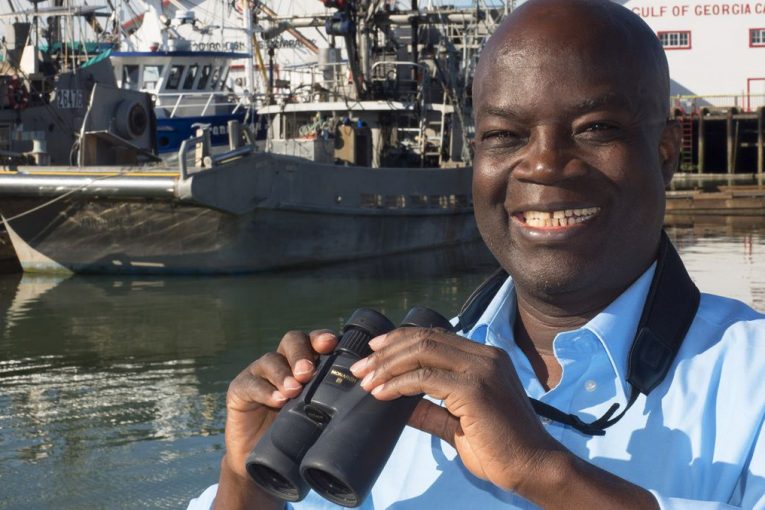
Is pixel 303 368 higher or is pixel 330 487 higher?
pixel 303 368

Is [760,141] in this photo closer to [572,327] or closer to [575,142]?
[572,327]

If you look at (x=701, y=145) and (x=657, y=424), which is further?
(x=701, y=145)

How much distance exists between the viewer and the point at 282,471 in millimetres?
1482

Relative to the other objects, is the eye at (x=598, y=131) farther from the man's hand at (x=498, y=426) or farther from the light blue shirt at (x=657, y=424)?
the man's hand at (x=498, y=426)

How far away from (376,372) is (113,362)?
25.4ft

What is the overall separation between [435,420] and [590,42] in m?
0.57

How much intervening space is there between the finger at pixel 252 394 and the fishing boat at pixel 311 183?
37.6ft

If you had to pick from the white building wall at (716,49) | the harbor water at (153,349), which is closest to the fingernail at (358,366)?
the harbor water at (153,349)

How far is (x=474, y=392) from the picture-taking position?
1380 mm

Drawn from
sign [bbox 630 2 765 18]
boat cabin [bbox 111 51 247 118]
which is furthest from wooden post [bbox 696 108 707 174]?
boat cabin [bbox 111 51 247 118]

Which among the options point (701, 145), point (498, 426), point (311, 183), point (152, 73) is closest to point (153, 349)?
point (311, 183)

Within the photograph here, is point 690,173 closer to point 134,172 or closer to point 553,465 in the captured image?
point 134,172

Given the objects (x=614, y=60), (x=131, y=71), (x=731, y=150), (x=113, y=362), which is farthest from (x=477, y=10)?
(x=614, y=60)

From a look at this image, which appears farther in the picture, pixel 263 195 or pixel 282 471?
pixel 263 195
